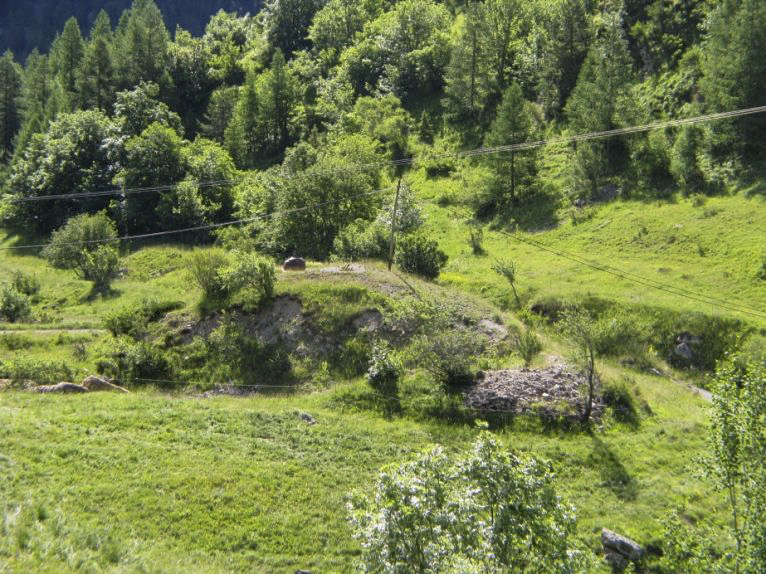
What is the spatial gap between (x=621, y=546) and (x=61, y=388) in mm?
24599

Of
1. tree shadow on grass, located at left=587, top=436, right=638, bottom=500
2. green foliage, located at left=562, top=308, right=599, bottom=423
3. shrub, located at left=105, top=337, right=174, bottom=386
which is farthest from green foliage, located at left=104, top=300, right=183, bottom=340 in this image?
tree shadow on grass, located at left=587, top=436, right=638, bottom=500

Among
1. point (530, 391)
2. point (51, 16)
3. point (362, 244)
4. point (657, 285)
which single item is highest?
point (51, 16)

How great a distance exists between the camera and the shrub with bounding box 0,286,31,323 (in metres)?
40.7

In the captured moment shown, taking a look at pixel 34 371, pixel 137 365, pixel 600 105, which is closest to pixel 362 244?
pixel 137 365

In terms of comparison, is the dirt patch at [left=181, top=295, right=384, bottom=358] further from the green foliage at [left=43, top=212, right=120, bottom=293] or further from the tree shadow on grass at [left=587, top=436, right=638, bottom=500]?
the green foliage at [left=43, top=212, right=120, bottom=293]

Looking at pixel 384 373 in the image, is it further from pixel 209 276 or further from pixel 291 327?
pixel 209 276

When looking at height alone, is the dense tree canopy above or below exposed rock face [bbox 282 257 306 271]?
above

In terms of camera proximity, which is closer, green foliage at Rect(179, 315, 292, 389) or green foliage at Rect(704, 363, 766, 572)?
green foliage at Rect(704, 363, 766, 572)

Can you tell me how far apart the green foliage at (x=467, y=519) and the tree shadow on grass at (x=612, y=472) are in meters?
10.7

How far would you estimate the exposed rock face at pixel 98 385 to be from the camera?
27.9 m

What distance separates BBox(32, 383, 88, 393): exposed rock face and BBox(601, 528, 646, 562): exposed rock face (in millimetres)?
23338

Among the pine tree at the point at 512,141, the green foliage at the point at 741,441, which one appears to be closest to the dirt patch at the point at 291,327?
the green foliage at the point at 741,441

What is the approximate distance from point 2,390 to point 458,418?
21252 mm

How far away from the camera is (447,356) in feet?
88.8
